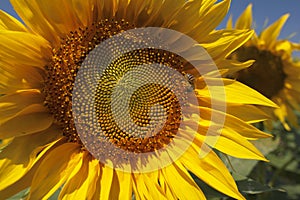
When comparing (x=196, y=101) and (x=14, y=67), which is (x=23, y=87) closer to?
(x=14, y=67)

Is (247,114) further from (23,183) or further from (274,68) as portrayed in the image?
(274,68)

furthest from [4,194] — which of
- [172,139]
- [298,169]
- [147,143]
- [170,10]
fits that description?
[298,169]

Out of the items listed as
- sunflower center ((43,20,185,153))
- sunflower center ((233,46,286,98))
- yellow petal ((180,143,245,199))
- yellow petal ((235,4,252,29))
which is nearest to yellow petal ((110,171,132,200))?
sunflower center ((43,20,185,153))

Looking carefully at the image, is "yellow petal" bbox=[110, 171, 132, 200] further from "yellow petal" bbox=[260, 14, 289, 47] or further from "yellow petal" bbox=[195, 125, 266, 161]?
"yellow petal" bbox=[260, 14, 289, 47]

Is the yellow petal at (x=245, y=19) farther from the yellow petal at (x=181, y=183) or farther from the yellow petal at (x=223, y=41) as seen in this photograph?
the yellow petal at (x=181, y=183)

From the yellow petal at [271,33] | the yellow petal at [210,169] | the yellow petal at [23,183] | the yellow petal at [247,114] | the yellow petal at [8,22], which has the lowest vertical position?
the yellow petal at [23,183]

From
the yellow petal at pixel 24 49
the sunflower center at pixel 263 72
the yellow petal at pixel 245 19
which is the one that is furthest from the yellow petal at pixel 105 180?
the yellow petal at pixel 245 19
